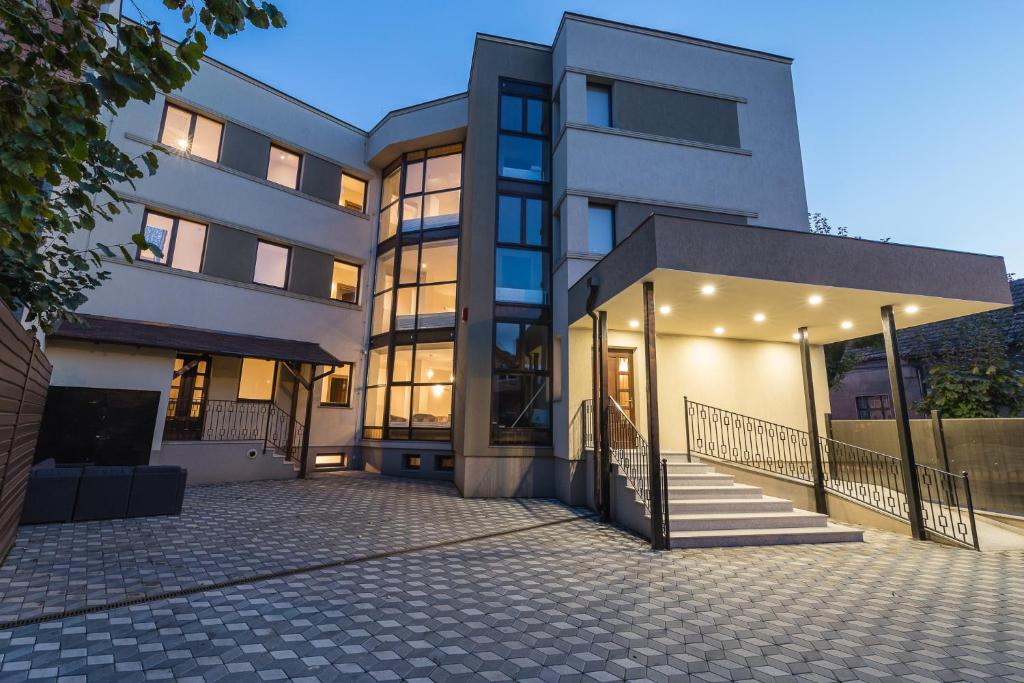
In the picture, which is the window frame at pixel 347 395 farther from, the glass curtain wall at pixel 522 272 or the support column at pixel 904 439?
the support column at pixel 904 439

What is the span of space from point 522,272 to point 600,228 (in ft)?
7.27

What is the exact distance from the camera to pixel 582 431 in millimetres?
9961

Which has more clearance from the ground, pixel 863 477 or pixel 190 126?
pixel 190 126

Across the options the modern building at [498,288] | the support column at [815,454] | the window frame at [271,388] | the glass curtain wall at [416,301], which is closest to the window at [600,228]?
the modern building at [498,288]

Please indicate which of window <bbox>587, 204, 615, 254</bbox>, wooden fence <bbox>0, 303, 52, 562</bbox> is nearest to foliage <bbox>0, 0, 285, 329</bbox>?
wooden fence <bbox>0, 303, 52, 562</bbox>

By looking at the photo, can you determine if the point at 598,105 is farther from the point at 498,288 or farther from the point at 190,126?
the point at 190,126

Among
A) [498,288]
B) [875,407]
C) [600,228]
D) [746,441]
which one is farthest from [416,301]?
[875,407]

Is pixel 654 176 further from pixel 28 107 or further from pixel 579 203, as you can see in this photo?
pixel 28 107

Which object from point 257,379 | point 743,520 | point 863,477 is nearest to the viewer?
point 743,520

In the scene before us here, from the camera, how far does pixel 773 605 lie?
14.7ft

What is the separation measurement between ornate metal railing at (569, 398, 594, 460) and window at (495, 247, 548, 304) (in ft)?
9.88

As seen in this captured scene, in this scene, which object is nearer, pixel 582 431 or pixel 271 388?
pixel 582 431

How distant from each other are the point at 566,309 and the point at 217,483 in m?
9.59

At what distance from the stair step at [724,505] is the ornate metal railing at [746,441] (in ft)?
7.25
